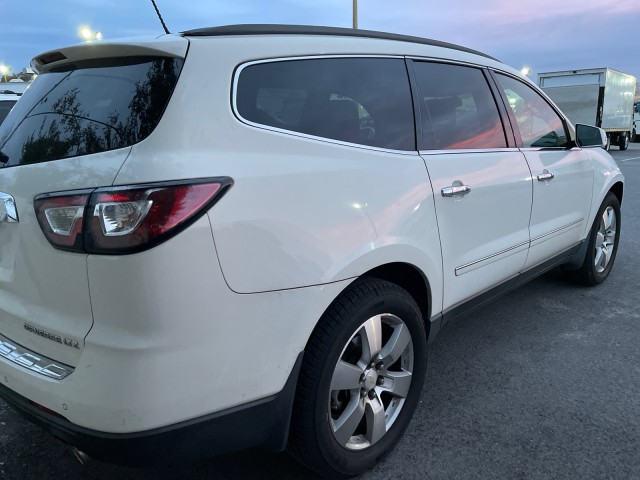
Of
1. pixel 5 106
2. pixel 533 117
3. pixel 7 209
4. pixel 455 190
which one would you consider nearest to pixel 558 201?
pixel 533 117

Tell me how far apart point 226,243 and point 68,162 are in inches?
23.7

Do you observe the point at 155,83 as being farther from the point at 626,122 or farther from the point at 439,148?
the point at 626,122

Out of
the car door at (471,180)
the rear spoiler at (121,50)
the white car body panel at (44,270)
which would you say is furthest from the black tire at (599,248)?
the white car body panel at (44,270)

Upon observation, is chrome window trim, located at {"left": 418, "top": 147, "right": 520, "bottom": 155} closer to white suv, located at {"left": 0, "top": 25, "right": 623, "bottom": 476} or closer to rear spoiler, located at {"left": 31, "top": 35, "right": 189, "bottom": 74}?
white suv, located at {"left": 0, "top": 25, "right": 623, "bottom": 476}

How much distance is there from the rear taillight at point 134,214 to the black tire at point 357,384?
0.67 meters

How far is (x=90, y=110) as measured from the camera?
1.87m

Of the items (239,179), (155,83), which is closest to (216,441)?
(239,179)

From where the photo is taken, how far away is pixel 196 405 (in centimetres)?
168

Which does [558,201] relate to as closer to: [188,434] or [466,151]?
[466,151]

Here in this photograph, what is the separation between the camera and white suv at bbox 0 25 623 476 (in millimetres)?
1589

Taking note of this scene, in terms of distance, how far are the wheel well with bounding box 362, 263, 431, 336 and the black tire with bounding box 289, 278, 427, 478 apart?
89 mm

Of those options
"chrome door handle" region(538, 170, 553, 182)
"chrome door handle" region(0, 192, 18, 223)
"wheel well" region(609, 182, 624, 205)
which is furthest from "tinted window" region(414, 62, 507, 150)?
"wheel well" region(609, 182, 624, 205)

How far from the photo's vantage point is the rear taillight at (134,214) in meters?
1.55

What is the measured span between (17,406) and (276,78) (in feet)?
4.82
